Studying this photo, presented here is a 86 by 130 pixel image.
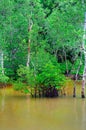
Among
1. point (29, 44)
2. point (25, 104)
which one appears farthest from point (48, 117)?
point (29, 44)

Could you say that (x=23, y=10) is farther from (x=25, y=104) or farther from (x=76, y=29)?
(x=25, y=104)

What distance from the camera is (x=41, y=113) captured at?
658 inches

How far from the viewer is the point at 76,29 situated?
22.3 meters

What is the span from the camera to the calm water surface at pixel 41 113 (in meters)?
13.9

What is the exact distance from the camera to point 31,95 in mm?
22328

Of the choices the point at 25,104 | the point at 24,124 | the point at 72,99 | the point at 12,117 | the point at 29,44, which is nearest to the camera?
the point at 24,124

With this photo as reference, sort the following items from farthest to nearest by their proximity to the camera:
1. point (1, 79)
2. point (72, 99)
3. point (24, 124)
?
point (1, 79) < point (72, 99) < point (24, 124)

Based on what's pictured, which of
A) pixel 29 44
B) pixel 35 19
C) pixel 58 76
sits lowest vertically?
pixel 58 76

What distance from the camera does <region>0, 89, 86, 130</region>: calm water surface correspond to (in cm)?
1391

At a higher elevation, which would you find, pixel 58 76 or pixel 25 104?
pixel 58 76

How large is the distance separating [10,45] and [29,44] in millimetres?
2566

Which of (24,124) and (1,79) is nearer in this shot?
(24,124)

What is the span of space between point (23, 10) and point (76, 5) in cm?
1011

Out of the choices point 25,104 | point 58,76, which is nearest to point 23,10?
point 58,76
